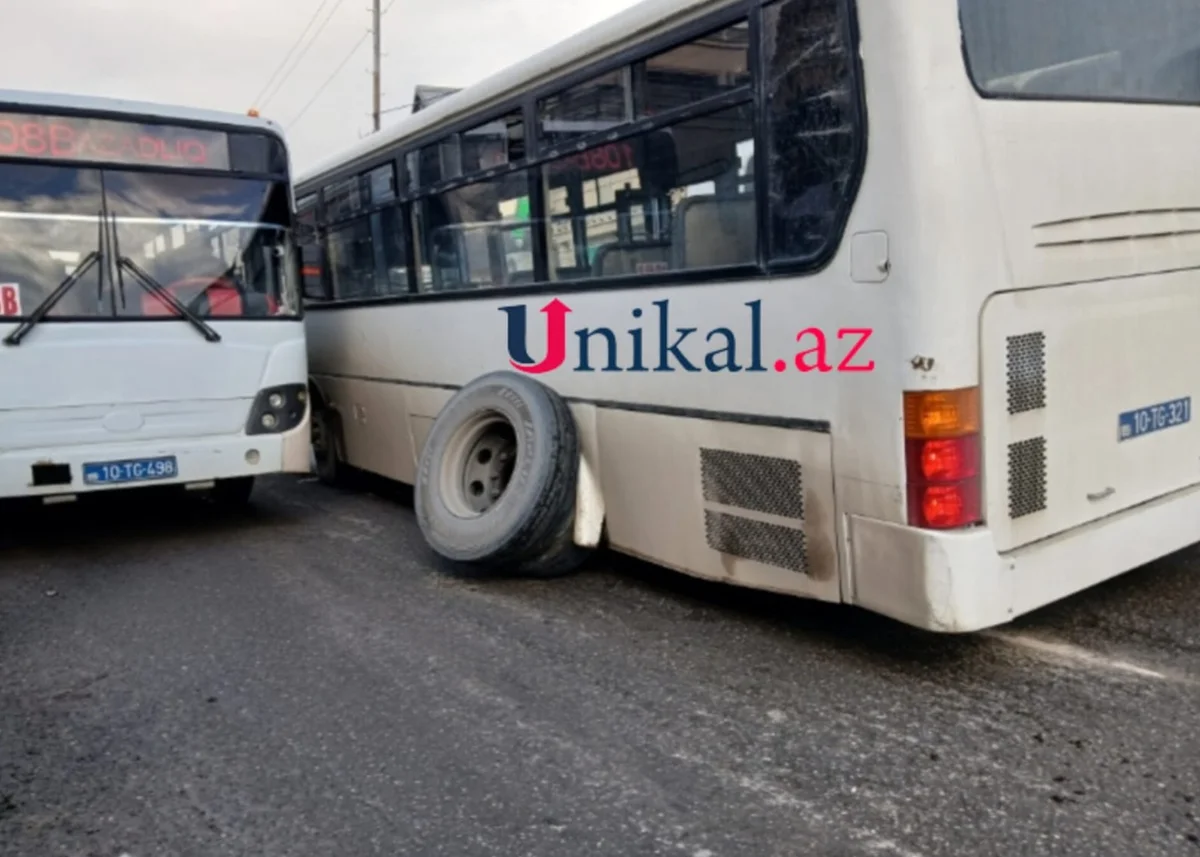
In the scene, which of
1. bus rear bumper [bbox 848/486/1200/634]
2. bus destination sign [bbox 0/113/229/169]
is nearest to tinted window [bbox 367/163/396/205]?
bus destination sign [bbox 0/113/229/169]

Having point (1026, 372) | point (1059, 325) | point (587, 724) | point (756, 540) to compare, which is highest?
point (1059, 325)

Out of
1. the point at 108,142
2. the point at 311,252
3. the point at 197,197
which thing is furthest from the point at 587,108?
the point at 311,252

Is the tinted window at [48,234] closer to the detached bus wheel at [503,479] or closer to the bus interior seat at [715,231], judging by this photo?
the detached bus wheel at [503,479]

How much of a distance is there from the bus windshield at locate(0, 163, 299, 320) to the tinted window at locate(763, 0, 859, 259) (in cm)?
413

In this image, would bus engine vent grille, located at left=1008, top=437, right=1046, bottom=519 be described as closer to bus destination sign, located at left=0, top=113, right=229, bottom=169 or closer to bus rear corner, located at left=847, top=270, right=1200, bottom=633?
bus rear corner, located at left=847, top=270, right=1200, bottom=633

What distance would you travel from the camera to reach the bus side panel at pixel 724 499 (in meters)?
3.93

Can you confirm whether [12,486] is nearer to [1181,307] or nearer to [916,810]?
[916,810]

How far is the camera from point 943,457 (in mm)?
3473

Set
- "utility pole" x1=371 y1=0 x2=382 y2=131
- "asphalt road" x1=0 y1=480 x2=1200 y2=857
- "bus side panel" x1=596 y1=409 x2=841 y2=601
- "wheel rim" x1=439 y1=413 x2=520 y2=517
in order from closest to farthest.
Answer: "asphalt road" x1=0 y1=480 x2=1200 y2=857, "bus side panel" x1=596 y1=409 x2=841 y2=601, "wheel rim" x1=439 y1=413 x2=520 y2=517, "utility pole" x1=371 y1=0 x2=382 y2=131

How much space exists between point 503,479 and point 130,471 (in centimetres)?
241

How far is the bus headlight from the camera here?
6770 mm

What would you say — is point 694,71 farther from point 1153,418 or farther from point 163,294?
point 163,294

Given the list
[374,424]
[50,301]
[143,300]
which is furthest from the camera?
[374,424]

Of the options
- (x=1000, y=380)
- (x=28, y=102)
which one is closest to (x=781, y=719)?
(x=1000, y=380)
